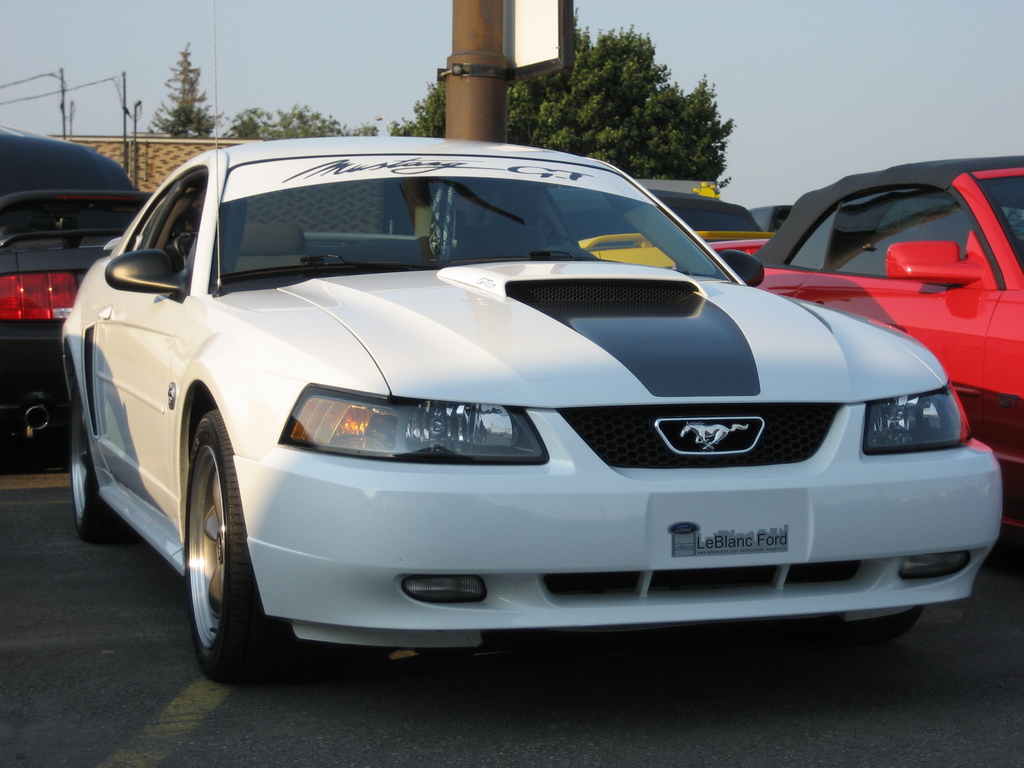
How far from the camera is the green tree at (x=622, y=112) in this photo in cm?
5419

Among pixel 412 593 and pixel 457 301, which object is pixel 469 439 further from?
pixel 457 301

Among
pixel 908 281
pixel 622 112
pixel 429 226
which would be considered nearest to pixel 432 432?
pixel 429 226

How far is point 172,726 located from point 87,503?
8.37 feet

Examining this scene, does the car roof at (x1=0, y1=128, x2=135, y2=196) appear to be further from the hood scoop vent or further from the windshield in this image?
the hood scoop vent

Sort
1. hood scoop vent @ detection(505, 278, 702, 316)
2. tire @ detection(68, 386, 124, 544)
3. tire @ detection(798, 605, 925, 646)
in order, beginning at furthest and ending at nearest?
tire @ detection(68, 386, 124, 544) < tire @ detection(798, 605, 925, 646) < hood scoop vent @ detection(505, 278, 702, 316)

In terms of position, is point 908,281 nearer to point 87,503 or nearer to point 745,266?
point 745,266

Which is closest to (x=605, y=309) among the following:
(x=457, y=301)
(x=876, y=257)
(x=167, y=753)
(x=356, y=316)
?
(x=457, y=301)

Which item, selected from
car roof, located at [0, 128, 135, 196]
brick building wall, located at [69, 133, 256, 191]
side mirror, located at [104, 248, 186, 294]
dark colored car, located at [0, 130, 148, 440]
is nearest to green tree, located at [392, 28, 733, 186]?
brick building wall, located at [69, 133, 256, 191]

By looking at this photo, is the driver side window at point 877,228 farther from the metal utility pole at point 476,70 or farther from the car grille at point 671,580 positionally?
the metal utility pole at point 476,70

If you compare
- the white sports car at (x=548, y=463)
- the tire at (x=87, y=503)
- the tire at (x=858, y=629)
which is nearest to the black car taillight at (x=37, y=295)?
the tire at (x=87, y=503)

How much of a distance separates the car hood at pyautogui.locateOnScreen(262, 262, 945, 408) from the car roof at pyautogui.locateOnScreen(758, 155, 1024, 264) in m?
1.98

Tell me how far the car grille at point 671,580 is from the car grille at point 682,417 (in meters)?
0.25

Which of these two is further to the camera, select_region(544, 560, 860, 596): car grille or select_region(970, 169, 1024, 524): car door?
select_region(970, 169, 1024, 524): car door

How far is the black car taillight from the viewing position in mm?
6895
